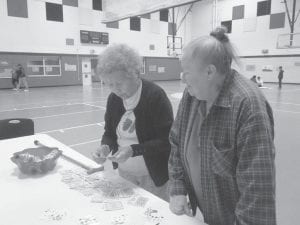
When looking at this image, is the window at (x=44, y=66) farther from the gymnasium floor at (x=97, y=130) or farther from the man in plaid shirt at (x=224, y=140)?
the man in plaid shirt at (x=224, y=140)

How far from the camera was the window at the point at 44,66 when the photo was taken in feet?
47.4

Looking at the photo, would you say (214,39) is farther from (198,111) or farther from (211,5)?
(211,5)

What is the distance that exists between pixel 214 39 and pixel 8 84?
14.8 m

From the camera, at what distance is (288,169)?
3.53 m

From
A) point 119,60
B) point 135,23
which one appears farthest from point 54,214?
point 135,23

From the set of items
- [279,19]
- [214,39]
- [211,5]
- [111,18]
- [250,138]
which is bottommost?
[250,138]

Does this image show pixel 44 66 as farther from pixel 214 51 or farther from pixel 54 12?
pixel 214 51

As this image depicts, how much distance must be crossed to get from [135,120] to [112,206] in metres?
0.61

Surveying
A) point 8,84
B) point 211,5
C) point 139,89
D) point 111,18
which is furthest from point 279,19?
point 139,89

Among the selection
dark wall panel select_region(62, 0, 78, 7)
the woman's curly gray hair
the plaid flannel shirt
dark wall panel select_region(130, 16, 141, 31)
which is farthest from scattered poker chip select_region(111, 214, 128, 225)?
dark wall panel select_region(130, 16, 141, 31)

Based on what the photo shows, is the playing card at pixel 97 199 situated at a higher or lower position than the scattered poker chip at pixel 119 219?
higher

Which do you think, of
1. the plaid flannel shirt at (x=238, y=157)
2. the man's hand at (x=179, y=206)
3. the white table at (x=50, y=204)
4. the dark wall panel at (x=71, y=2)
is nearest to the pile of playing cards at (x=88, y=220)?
the white table at (x=50, y=204)

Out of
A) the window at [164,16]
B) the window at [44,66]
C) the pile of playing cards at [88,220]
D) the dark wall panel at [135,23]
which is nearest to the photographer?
the pile of playing cards at [88,220]

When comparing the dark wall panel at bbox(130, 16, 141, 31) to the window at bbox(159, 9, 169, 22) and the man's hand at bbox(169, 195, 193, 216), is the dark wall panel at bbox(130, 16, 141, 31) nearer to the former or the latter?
the window at bbox(159, 9, 169, 22)
